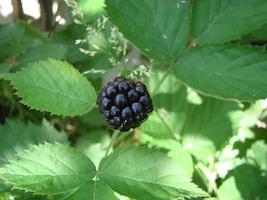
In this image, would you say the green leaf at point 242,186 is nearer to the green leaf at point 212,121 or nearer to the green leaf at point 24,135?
the green leaf at point 212,121

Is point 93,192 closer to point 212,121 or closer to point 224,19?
point 224,19

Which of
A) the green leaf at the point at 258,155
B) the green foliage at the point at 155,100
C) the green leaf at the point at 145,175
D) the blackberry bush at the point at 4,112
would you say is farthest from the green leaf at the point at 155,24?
the blackberry bush at the point at 4,112

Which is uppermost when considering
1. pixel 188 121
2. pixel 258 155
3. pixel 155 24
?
pixel 155 24

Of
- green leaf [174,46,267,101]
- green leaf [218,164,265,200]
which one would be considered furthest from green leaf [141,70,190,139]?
green leaf [174,46,267,101]

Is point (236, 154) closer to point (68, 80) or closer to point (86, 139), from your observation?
point (86, 139)

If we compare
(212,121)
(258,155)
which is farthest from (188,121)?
(258,155)

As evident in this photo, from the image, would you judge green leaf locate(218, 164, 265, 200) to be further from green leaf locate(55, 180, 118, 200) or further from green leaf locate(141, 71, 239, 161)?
green leaf locate(55, 180, 118, 200)
